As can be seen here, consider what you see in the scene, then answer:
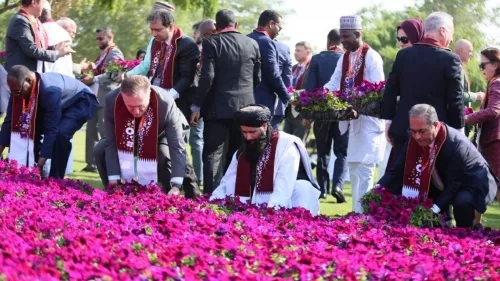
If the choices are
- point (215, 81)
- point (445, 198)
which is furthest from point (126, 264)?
point (215, 81)

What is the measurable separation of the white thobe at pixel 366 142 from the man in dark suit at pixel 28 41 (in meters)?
3.44

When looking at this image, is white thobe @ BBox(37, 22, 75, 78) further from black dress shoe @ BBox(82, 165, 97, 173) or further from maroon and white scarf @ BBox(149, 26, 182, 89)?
black dress shoe @ BBox(82, 165, 97, 173)

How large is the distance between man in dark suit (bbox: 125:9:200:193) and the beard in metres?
1.83

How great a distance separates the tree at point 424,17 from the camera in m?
40.6

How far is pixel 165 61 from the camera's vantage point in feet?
34.8

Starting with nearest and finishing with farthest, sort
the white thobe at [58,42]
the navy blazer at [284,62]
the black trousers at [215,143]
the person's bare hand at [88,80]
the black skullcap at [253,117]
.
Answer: the black skullcap at [253,117], the black trousers at [215,143], the navy blazer at [284,62], the white thobe at [58,42], the person's bare hand at [88,80]

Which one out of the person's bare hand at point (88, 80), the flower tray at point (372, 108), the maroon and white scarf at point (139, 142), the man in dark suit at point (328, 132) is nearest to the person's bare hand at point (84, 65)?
the person's bare hand at point (88, 80)

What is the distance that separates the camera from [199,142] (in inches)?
509

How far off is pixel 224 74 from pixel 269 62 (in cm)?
84

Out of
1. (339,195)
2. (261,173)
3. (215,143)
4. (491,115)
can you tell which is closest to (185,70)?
(215,143)

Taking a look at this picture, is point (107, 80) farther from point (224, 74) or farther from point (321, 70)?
point (224, 74)

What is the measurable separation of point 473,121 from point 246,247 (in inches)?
188

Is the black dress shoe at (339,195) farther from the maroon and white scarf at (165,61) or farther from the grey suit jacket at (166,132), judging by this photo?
the grey suit jacket at (166,132)

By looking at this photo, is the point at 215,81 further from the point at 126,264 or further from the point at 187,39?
the point at 126,264
